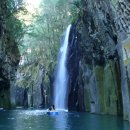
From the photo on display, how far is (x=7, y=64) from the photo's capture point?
4559 centimetres

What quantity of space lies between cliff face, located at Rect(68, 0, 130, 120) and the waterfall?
4.01 metres

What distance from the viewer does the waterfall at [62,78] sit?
155 ft

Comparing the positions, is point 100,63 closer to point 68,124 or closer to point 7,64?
point 68,124

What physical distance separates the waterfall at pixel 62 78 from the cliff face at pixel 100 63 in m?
4.01

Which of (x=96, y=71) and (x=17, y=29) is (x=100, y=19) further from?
(x=17, y=29)

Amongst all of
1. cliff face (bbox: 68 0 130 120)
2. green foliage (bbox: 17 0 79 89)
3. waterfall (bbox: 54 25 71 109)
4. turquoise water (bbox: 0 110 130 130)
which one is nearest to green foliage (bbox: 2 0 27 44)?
green foliage (bbox: 17 0 79 89)

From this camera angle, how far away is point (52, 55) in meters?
52.2

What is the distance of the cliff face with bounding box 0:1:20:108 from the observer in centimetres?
4222

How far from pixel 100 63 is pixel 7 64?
→ 1560cm

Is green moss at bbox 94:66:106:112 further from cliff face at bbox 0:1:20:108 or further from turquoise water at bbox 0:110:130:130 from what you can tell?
cliff face at bbox 0:1:20:108

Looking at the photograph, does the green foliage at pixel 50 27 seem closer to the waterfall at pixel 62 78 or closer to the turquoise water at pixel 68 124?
→ the waterfall at pixel 62 78

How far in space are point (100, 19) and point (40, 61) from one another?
99.0 feet

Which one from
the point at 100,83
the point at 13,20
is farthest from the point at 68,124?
the point at 13,20

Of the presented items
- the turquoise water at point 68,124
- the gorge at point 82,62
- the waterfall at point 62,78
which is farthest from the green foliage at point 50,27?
the turquoise water at point 68,124
